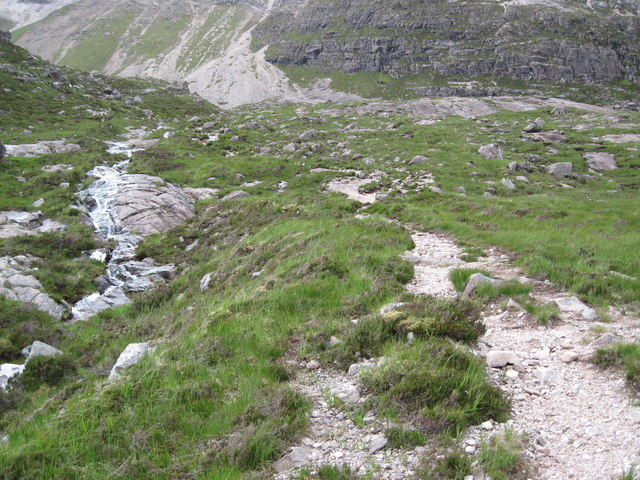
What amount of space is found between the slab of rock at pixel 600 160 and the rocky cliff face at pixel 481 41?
445ft

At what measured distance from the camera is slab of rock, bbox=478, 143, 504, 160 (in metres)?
39.7

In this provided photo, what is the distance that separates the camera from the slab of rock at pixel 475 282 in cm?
925

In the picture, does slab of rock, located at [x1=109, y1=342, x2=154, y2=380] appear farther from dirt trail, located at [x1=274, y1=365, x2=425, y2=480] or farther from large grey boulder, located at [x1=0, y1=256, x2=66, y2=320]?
large grey boulder, located at [x1=0, y1=256, x2=66, y2=320]

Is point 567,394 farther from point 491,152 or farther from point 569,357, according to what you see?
point 491,152

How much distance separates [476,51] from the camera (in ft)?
540

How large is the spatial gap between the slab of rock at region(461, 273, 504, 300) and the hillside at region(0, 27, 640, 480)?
81mm

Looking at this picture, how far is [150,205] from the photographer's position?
1042 inches

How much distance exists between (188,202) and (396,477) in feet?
91.0

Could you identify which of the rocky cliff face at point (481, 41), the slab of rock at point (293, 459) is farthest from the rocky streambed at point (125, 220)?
the rocky cliff face at point (481, 41)

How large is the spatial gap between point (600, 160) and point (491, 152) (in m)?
13.1

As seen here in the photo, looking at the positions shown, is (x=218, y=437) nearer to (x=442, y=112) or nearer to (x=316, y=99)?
(x=442, y=112)

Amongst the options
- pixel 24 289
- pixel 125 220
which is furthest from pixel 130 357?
pixel 125 220

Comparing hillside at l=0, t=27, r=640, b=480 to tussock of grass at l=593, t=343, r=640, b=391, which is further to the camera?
tussock of grass at l=593, t=343, r=640, b=391

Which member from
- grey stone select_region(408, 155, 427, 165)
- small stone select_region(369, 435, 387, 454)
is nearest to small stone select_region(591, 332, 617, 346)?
small stone select_region(369, 435, 387, 454)
